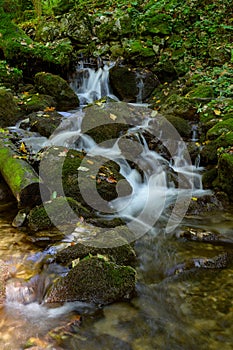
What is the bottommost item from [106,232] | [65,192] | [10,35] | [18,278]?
[18,278]

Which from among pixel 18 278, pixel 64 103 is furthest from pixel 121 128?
pixel 18 278

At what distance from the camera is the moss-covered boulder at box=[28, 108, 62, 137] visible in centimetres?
821

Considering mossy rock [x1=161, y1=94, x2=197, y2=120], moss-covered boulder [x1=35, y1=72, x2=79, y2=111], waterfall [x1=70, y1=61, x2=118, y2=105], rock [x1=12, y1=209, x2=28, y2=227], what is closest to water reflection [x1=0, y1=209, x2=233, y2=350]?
rock [x1=12, y1=209, x2=28, y2=227]

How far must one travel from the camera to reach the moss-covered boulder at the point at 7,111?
29.0 ft

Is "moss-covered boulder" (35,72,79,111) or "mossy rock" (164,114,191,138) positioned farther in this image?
"moss-covered boulder" (35,72,79,111)

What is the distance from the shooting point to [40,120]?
8547mm

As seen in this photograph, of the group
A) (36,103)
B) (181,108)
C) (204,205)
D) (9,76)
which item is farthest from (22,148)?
(9,76)

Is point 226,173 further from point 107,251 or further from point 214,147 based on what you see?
point 107,251

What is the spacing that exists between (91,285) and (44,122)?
5799 millimetres

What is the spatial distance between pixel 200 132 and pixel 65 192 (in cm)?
468

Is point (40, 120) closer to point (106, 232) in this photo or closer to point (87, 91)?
point (87, 91)

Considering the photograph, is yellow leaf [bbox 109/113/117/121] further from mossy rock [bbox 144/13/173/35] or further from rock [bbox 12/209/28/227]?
mossy rock [bbox 144/13/173/35]

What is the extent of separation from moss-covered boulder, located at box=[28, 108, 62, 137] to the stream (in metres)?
2.98

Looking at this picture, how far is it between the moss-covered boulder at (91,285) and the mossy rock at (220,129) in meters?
5.33
